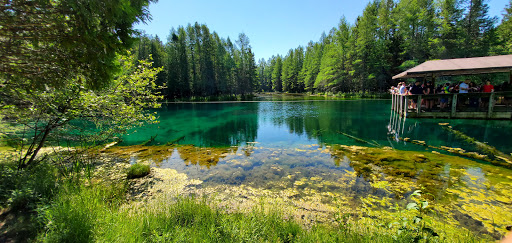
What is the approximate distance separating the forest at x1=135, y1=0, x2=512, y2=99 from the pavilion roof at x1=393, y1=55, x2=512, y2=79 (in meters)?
22.7

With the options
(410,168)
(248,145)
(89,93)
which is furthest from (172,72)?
(410,168)

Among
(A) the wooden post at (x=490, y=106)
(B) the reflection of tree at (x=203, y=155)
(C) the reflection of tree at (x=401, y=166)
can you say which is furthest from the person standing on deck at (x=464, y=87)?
(B) the reflection of tree at (x=203, y=155)

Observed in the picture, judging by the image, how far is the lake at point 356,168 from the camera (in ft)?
16.0

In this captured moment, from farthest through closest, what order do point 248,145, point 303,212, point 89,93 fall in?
point 248,145, point 89,93, point 303,212

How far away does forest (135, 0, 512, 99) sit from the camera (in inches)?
1201

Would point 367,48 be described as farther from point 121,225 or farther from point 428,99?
point 121,225

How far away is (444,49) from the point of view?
3088 cm

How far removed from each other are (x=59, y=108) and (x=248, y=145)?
8.04m

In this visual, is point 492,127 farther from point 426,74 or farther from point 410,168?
point 410,168

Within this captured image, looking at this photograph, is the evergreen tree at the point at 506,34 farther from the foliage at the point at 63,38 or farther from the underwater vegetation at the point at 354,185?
the foliage at the point at 63,38

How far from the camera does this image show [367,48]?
133 ft

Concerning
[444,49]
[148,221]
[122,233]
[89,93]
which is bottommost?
[148,221]

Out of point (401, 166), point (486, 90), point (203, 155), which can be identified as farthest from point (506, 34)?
point (203, 155)

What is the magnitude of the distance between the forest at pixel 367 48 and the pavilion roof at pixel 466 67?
22654mm
